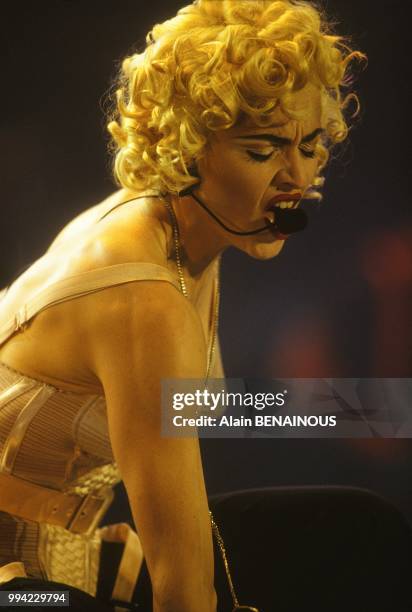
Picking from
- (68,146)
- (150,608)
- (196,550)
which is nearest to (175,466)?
(196,550)

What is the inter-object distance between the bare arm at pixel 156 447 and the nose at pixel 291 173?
21 cm

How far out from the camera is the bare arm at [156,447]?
95cm

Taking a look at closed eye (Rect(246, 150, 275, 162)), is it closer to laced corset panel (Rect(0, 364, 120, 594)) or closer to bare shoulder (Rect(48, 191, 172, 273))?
bare shoulder (Rect(48, 191, 172, 273))

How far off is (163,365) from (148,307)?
0.22 ft

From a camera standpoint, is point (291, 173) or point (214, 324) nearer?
point (291, 173)

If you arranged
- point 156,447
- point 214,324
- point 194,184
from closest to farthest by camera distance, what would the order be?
point 156,447 < point 194,184 < point 214,324

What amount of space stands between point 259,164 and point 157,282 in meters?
0.19

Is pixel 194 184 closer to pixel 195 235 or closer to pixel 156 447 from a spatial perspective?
pixel 195 235

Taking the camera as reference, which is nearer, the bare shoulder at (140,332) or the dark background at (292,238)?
the bare shoulder at (140,332)

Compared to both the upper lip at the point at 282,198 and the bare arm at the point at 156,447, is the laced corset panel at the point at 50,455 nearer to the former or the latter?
the bare arm at the point at 156,447

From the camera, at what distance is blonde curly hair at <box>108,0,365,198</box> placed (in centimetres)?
97

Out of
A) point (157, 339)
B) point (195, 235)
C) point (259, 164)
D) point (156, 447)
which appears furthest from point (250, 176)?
point (156, 447)

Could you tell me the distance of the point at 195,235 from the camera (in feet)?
3.61

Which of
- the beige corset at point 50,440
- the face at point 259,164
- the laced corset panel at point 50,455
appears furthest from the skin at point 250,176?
the laced corset panel at point 50,455
